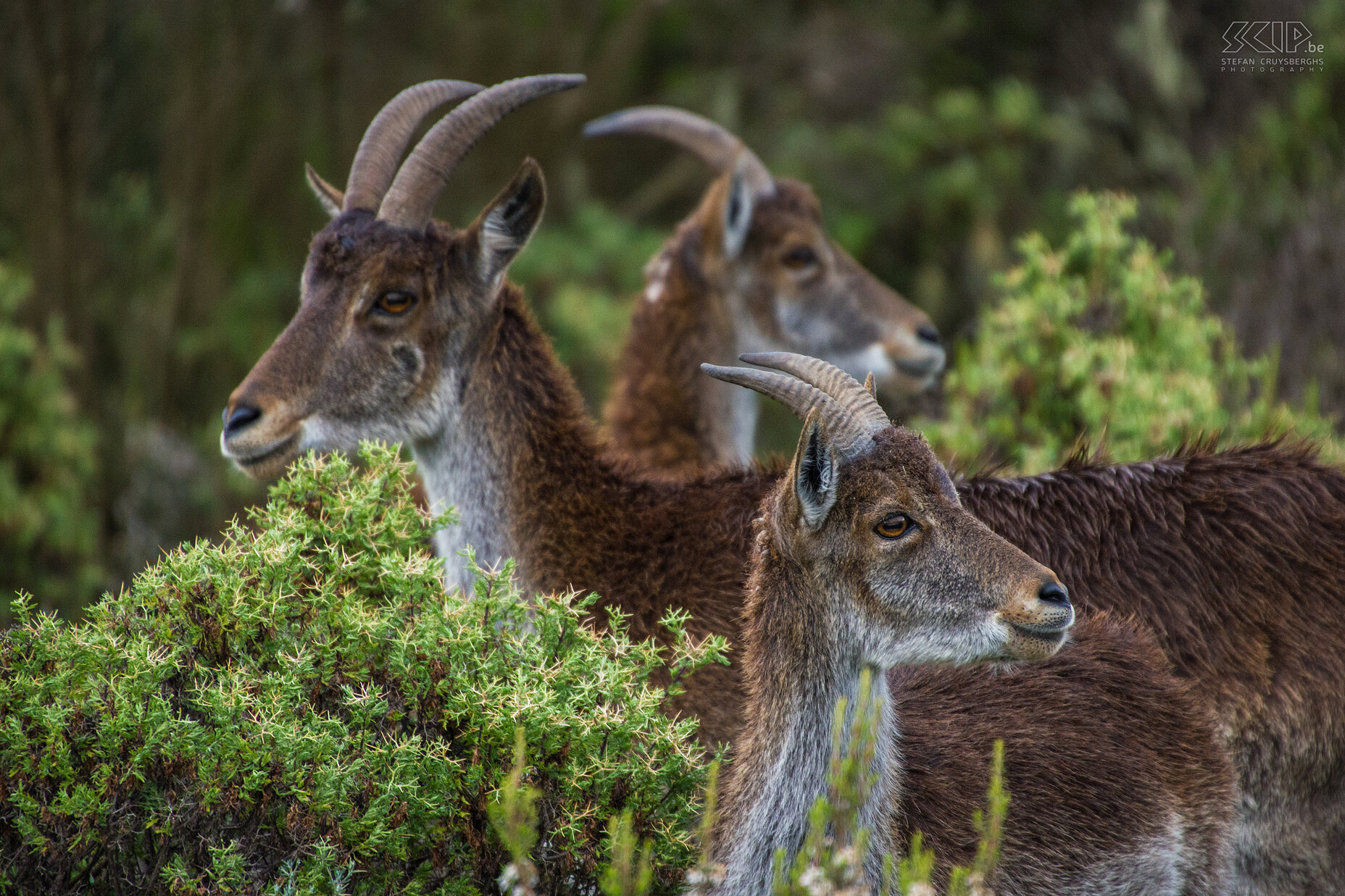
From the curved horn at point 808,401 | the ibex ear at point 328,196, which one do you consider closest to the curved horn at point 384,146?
the ibex ear at point 328,196

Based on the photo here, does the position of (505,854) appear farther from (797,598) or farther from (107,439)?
(107,439)

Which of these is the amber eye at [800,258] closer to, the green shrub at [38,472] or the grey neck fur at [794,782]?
the grey neck fur at [794,782]

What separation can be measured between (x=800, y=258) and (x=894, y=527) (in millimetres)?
4239

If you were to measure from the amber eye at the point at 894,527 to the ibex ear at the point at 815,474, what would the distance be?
0.53 feet

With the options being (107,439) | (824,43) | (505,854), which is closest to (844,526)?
(505,854)

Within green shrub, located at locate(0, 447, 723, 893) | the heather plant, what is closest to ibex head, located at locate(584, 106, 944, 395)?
green shrub, located at locate(0, 447, 723, 893)

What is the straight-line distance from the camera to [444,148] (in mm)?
5910

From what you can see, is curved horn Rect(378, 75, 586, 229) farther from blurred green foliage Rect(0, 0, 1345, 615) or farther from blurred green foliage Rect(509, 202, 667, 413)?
blurred green foliage Rect(509, 202, 667, 413)

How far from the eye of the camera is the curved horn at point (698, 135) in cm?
858

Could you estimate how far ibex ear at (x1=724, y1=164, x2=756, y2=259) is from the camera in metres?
8.25

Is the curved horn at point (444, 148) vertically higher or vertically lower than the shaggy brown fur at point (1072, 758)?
higher

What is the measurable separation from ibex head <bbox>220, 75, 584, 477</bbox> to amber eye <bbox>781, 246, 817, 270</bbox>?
266cm

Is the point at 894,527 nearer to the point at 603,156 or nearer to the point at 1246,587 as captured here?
the point at 1246,587

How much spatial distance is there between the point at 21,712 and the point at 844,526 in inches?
93.6
